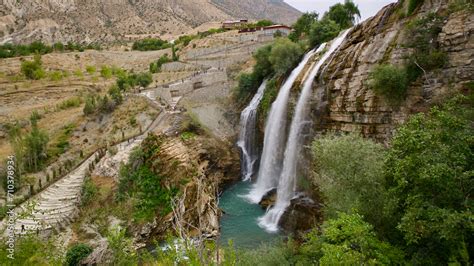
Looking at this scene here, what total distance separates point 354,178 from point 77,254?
12850 mm

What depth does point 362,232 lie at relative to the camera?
8812 mm

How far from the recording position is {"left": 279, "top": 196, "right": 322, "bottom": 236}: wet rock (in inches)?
701

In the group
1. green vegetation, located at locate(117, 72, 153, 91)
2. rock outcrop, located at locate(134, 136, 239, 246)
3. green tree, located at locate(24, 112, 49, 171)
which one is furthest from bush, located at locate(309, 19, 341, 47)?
green tree, located at locate(24, 112, 49, 171)

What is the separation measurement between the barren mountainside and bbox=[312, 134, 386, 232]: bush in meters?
92.7

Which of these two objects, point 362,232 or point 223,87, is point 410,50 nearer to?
point 362,232

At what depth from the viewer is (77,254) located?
52.0 ft

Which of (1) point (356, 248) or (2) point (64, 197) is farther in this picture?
(2) point (64, 197)

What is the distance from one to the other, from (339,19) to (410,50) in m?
22.9

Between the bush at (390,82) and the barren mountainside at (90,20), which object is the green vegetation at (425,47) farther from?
the barren mountainside at (90,20)

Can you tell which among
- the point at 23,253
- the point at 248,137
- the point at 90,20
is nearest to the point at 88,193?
the point at 23,253

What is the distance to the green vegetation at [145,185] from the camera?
2036 centimetres

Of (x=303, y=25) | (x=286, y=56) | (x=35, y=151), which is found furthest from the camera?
(x=303, y=25)

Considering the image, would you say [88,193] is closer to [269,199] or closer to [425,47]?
[269,199]

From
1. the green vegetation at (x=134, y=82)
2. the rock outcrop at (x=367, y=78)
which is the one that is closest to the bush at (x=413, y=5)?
the rock outcrop at (x=367, y=78)
